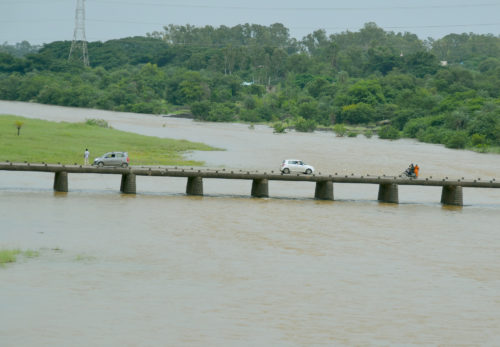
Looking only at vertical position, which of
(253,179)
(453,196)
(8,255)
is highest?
(253,179)

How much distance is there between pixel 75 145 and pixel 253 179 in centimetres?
3076

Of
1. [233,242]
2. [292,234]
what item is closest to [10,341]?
[233,242]

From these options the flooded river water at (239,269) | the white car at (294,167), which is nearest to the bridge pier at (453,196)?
the flooded river water at (239,269)

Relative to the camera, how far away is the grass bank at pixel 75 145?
6606cm

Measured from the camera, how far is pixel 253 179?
Answer: 171 feet

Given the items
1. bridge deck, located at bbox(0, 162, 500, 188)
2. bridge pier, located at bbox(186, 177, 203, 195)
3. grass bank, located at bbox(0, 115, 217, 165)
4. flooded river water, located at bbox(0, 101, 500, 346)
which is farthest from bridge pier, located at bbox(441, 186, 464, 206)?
grass bank, located at bbox(0, 115, 217, 165)

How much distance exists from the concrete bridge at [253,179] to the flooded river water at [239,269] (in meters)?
0.98

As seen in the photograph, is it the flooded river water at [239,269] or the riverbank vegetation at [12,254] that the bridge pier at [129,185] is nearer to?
the flooded river water at [239,269]

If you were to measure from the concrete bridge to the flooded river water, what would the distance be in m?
0.98

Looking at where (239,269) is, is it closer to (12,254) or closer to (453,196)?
(12,254)

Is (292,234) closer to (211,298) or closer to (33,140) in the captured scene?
(211,298)

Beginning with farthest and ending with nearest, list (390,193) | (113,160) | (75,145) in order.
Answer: (75,145) < (113,160) < (390,193)

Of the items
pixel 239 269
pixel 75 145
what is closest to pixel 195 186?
pixel 239 269

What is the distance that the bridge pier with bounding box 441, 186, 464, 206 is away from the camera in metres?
54.1
